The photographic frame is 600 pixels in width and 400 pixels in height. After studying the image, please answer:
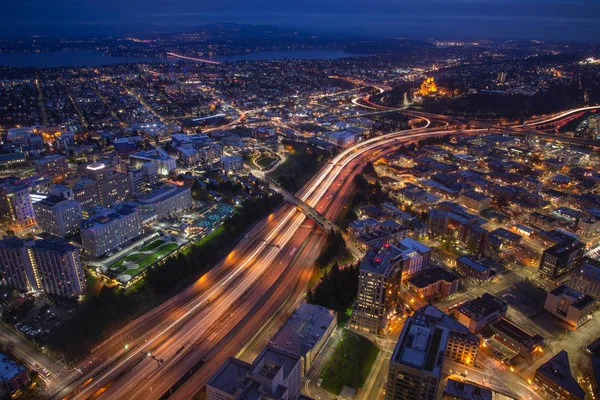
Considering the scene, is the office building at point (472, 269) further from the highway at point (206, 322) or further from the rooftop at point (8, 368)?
the rooftop at point (8, 368)

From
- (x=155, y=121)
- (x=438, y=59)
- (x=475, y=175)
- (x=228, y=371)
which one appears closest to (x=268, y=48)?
(x=438, y=59)

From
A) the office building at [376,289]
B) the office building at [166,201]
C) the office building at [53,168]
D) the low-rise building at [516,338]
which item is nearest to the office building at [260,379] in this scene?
the office building at [376,289]

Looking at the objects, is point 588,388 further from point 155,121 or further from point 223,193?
point 155,121

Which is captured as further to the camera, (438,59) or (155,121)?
(438,59)

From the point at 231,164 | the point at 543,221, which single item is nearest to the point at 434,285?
the point at 543,221

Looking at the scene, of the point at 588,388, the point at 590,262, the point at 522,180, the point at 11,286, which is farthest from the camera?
the point at 522,180

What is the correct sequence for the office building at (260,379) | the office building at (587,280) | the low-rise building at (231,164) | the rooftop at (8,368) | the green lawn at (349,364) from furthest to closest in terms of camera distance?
1. the low-rise building at (231,164)
2. the office building at (587,280)
3. the green lawn at (349,364)
4. the rooftop at (8,368)
5. the office building at (260,379)

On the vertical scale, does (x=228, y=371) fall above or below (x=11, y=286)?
above

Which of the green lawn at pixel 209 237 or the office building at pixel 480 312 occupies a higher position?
the office building at pixel 480 312
